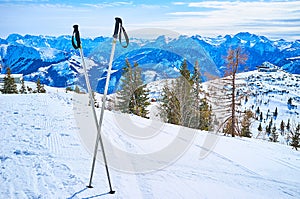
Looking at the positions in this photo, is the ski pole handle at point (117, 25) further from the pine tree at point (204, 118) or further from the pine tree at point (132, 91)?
the pine tree at point (132, 91)

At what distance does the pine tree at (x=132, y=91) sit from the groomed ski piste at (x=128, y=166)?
20292 millimetres

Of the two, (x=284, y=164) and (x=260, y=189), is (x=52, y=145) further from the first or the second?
(x=284, y=164)

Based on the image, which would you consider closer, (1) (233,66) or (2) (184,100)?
(1) (233,66)

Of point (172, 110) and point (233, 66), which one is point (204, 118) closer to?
point (172, 110)

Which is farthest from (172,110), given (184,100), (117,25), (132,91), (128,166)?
(117,25)

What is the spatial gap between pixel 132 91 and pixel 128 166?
24.7 meters

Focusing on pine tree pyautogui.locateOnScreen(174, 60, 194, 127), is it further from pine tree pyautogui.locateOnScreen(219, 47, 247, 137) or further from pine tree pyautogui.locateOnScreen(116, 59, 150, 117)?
pine tree pyautogui.locateOnScreen(116, 59, 150, 117)

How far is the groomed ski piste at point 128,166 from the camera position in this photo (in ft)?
14.3

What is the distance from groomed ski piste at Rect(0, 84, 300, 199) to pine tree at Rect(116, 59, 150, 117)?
20.3 meters

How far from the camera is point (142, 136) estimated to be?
7.95 metres

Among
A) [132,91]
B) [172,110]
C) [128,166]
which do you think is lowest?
[172,110]

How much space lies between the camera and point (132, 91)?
98.3 feet

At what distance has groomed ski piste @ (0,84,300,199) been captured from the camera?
436cm

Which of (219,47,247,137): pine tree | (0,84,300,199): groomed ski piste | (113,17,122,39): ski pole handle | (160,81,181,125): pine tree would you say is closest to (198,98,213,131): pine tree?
(160,81,181,125): pine tree
